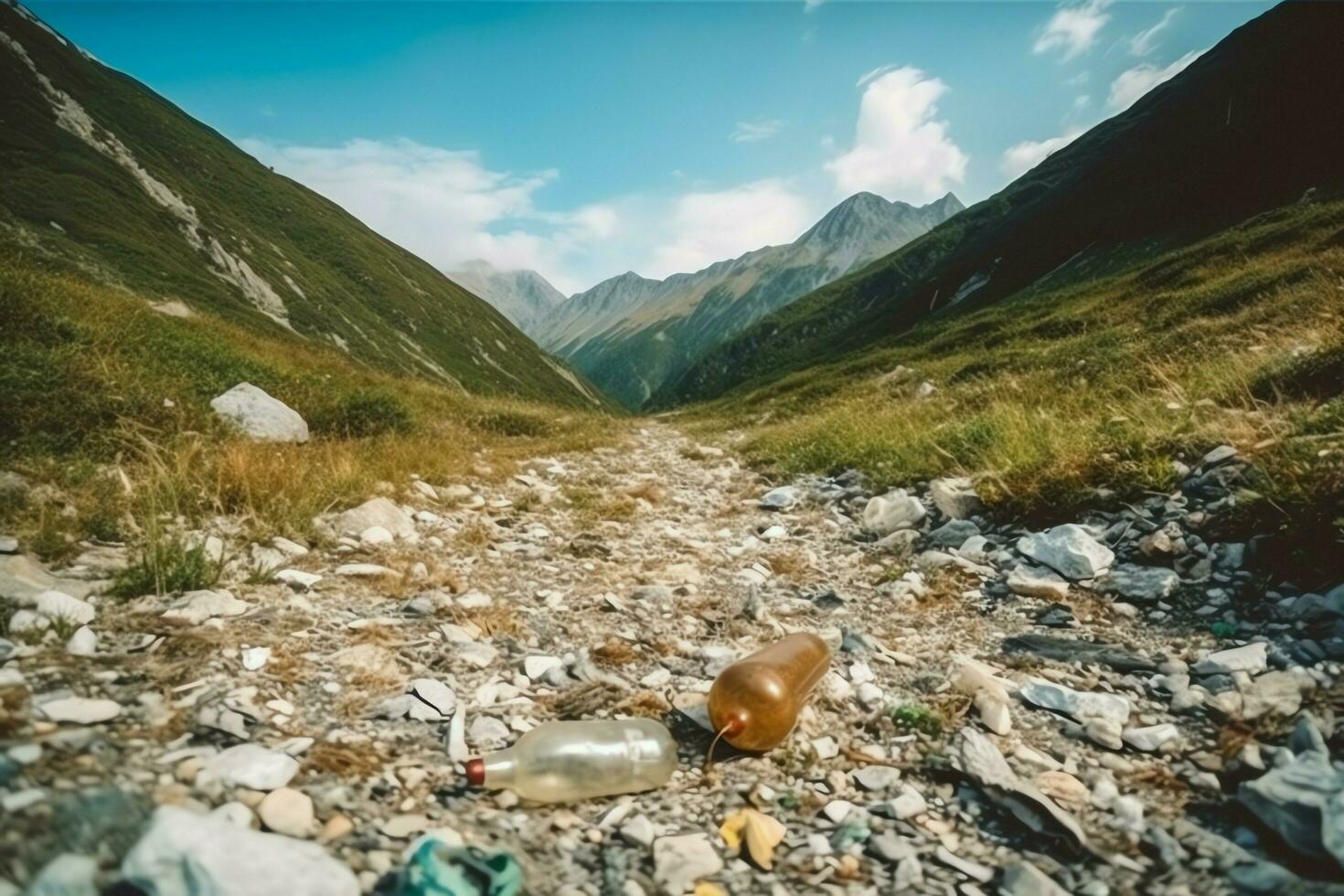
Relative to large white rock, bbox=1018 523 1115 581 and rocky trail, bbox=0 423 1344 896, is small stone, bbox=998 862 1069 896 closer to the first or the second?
rocky trail, bbox=0 423 1344 896

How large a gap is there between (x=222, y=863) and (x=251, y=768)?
0.58 m

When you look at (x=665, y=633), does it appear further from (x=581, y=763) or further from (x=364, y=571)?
(x=364, y=571)

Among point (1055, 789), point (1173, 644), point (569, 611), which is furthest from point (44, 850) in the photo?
point (1173, 644)

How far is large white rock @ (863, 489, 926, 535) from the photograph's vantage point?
19.8ft

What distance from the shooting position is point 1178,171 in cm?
5072

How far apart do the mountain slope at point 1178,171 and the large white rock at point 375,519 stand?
51.6 m

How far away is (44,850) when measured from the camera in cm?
146

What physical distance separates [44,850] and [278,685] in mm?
1308

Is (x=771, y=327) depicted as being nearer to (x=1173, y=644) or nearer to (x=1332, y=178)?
(x=1332, y=178)

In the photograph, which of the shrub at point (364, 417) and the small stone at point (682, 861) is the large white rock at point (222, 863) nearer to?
the small stone at point (682, 861)

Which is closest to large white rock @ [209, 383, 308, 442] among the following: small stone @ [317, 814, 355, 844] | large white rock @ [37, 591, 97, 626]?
large white rock @ [37, 591, 97, 626]

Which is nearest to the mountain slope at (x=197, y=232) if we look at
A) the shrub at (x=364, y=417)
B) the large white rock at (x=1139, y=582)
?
the shrub at (x=364, y=417)

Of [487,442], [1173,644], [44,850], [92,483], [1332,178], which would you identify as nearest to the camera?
[44,850]

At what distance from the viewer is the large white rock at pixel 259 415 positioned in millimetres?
7745
